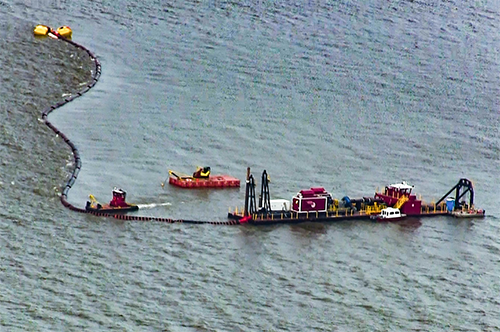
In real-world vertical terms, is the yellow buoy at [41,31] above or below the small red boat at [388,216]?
above

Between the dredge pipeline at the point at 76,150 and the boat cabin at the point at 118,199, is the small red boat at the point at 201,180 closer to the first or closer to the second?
the boat cabin at the point at 118,199

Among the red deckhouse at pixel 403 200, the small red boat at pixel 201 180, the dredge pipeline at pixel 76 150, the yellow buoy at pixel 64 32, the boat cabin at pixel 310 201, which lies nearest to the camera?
the dredge pipeline at pixel 76 150

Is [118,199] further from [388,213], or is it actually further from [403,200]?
[403,200]

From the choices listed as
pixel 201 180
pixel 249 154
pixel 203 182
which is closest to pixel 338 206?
pixel 203 182

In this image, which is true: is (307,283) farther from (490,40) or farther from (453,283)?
(490,40)

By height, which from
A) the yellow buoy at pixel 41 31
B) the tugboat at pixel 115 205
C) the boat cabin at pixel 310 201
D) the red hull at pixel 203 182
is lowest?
the tugboat at pixel 115 205

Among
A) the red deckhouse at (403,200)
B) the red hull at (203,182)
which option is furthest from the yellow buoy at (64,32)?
the red deckhouse at (403,200)

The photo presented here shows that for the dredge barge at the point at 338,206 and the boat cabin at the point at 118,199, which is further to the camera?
the dredge barge at the point at 338,206

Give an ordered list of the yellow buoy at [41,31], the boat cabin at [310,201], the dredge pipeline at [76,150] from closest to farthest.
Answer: the dredge pipeline at [76,150]
the boat cabin at [310,201]
the yellow buoy at [41,31]
